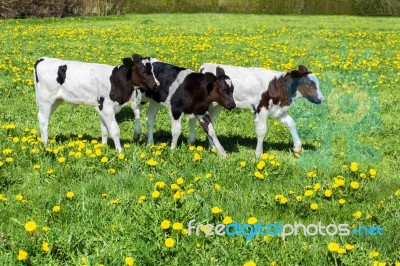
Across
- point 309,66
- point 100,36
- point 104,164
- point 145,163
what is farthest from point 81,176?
point 100,36

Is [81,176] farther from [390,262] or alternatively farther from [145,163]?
[390,262]

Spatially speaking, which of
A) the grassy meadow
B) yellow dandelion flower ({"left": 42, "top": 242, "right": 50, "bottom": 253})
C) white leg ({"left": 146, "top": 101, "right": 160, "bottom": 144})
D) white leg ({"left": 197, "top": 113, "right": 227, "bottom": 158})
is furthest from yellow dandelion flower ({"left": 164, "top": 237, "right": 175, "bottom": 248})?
white leg ({"left": 146, "top": 101, "right": 160, "bottom": 144})

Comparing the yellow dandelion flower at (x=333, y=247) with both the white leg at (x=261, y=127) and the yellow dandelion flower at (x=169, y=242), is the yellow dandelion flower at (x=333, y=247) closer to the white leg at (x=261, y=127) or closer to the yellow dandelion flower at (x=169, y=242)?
the yellow dandelion flower at (x=169, y=242)

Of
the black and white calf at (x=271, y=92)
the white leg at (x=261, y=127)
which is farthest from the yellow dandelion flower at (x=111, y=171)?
the white leg at (x=261, y=127)

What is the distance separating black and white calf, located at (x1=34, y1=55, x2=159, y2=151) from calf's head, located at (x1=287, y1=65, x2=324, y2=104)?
84.9 inches

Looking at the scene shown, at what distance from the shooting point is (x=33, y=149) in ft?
22.0

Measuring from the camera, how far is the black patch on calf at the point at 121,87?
7.67 metres

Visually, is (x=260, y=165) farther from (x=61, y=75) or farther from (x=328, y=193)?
(x=61, y=75)

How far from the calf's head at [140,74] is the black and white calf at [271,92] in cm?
105

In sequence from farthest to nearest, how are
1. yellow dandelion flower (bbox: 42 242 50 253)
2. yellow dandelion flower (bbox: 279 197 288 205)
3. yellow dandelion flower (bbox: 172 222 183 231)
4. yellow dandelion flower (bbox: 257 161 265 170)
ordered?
yellow dandelion flower (bbox: 257 161 265 170) → yellow dandelion flower (bbox: 279 197 288 205) → yellow dandelion flower (bbox: 172 222 183 231) → yellow dandelion flower (bbox: 42 242 50 253)

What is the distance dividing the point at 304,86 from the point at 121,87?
289cm

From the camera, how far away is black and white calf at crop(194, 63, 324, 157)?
786 cm

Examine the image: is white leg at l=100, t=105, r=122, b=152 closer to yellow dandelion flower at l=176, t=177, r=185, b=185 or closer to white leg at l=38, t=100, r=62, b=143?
white leg at l=38, t=100, r=62, b=143

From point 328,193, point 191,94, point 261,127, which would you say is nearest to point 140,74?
point 191,94
